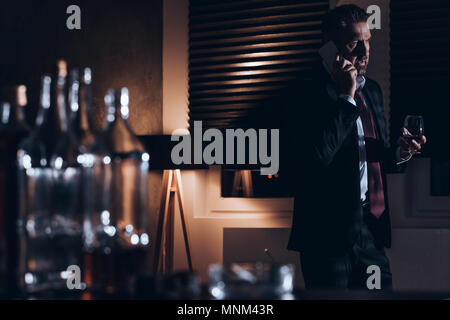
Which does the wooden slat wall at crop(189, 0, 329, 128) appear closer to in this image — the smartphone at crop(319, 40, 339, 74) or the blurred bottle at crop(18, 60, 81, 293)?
the smartphone at crop(319, 40, 339, 74)

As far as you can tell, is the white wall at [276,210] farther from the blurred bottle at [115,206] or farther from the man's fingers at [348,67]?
the blurred bottle at [115,206]

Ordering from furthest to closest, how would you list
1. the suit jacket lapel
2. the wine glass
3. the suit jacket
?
1. the suit jacket lapel
2. the suit jacket
3. the wine glass

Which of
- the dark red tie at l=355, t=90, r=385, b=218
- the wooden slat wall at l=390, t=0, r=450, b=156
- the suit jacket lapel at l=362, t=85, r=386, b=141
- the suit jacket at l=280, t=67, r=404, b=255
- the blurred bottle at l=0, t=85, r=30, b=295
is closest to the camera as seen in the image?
the blurred bottle at l=0, t=85, r=30, b=295

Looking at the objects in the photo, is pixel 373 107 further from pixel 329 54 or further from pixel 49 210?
pixel 49 210

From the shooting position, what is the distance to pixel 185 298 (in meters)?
0.88

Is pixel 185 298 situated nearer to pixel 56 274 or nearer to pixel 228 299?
pixel 228 299

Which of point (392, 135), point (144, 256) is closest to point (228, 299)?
point (144, 256)

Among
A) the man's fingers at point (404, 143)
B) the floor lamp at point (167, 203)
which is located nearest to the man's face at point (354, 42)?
the man's fingers at point (404, 143)

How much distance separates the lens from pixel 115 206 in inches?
40.0

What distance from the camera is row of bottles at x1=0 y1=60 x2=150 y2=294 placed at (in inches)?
39.0

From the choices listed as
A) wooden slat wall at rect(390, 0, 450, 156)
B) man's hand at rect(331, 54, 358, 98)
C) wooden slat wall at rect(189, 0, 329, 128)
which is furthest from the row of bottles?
wooden slat wall at rect(189, 0, 329, 128)

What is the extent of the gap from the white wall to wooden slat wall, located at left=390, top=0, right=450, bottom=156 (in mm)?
85

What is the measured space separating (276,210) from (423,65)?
1.18m

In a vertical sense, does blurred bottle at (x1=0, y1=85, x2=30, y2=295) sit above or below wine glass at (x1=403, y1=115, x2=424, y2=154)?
below
